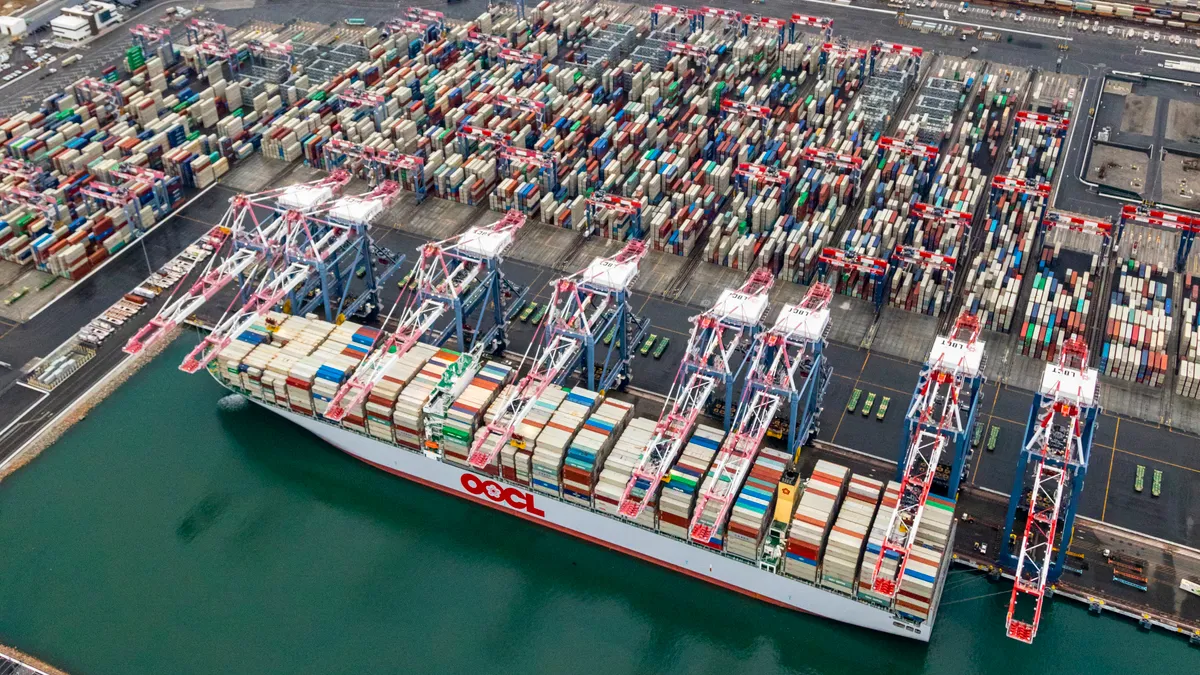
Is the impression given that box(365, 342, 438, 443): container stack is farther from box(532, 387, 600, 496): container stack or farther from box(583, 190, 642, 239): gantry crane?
box(583, 190, 642, 239): gantry crane

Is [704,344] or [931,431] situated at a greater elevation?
[931,431]

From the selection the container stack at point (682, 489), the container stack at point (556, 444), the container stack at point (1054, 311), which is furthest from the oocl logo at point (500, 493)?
the container stack at point (1054, 311)

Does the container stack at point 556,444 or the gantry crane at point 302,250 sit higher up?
the gantry crane at point 302,250

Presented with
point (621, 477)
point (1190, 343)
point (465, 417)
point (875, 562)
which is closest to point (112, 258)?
point (465, 417)

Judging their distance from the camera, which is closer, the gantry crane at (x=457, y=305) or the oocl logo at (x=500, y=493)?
the oocl logo at (x=500, y=493)

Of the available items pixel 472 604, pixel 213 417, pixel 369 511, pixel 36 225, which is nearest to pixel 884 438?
pixel 472 604

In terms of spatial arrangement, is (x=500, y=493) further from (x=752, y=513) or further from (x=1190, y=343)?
(x=1190, y=343)

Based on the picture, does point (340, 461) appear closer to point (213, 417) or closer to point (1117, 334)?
point (213, 417)

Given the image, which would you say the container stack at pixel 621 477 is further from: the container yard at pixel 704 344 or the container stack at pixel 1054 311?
the container stack at pixel 1054 311
